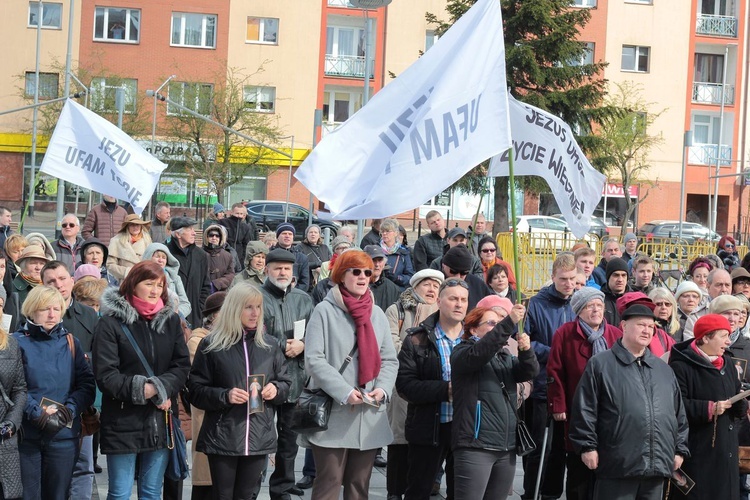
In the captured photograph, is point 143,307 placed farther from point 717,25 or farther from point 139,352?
point 717,25

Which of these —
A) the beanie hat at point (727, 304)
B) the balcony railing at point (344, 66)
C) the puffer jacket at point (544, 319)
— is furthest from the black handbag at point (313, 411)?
the balcony railing at point (344, 66)

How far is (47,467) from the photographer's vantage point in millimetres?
6699

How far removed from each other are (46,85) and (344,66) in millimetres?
13774

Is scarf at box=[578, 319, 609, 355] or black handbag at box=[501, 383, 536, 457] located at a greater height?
scarf at box=[578, 319, 609, 355]

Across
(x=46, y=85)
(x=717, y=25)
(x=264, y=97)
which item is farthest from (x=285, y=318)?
(x=717, y=25)

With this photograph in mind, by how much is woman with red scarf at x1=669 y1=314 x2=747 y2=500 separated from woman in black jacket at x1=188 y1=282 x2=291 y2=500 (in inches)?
112

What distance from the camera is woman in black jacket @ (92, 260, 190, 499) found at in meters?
6.51

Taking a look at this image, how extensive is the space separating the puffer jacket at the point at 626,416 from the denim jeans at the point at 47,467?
3.24 metres

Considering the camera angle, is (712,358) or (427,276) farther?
(427,276)

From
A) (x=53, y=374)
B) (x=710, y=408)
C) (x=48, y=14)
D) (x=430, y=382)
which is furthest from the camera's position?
(x=48, y=14)

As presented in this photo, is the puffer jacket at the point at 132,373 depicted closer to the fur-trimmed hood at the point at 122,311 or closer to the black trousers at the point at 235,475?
the fur-trimmed hood at the point at 122,311

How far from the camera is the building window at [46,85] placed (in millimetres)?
47781

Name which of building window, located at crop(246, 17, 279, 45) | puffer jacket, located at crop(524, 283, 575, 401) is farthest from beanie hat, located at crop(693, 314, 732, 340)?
building window, located at crop(246, 17, 279, 45)

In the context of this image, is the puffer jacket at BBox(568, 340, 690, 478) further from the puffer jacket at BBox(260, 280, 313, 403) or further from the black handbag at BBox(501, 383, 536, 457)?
the puffer jacket at BBox(260, 280, 313, 403)
